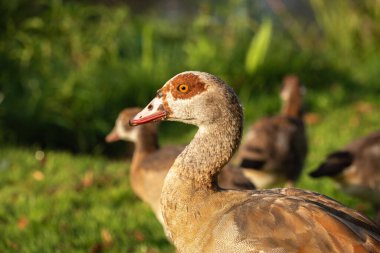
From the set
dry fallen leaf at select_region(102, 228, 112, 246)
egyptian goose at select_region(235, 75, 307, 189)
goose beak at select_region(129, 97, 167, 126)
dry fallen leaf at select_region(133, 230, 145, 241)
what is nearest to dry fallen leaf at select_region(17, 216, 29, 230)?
dry fallen leaf at select_region(102, 228, 112, 246)

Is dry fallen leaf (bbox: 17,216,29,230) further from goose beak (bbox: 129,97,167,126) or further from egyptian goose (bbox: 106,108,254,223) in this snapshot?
goose beak (bbox: 129,97,167,126)

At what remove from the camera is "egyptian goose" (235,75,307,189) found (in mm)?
6414

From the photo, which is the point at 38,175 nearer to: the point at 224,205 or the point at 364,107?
the point at 224,205

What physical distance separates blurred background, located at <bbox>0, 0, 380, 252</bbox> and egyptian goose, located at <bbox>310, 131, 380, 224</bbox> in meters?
0.41

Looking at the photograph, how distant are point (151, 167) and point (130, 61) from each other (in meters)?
4.92

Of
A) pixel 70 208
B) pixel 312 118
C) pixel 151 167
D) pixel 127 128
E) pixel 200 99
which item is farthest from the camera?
pixel 312 118

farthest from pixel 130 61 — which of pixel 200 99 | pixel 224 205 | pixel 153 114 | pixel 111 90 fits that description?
pixel 224 205

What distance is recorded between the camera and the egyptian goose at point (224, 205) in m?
3.19

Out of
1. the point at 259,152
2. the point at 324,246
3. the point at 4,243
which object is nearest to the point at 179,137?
the point at 259,152

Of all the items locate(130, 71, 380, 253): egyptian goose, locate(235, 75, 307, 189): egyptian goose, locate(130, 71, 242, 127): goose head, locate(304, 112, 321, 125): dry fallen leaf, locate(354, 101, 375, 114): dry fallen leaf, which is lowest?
locate(304, 112, 321, 125): dry fallen leaf

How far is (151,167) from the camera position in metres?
5.79

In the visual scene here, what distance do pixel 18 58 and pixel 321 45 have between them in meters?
6.04

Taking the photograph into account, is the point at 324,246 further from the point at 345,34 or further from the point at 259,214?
the point at 345,34

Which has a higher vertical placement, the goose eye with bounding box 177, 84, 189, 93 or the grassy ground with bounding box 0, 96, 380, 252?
the goose eye with bounding box 177, 84, 189, 93
